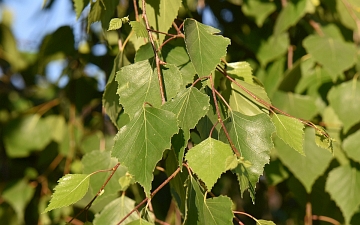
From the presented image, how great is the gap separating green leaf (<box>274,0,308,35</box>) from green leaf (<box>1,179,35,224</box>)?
2.82 ft

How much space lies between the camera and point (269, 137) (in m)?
0.62

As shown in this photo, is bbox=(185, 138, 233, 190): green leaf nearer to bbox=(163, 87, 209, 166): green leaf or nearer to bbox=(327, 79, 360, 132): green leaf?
bbox=(163, 87, 209, 166): green leaf

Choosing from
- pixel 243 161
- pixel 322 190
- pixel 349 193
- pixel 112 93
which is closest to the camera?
pixel 243 161

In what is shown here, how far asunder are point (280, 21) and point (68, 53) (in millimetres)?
587

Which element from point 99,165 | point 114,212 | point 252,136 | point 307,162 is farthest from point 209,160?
point 307,162

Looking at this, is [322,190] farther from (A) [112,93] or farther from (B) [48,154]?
(B) [48,154]

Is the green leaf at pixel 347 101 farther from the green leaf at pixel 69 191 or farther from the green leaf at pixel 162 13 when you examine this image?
the green leaf at pixel 69 191

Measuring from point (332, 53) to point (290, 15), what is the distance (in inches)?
5.5

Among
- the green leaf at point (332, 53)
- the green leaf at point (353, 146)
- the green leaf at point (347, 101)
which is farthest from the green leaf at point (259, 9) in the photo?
the green leaf at point (353, 146)

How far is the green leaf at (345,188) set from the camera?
109 cm

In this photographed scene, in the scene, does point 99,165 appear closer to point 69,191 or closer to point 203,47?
point 69,191

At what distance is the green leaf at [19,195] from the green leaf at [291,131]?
98 cm

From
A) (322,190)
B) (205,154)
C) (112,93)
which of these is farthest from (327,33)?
(205,154)

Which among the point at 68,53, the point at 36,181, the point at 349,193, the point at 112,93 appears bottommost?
the point at 36,181
